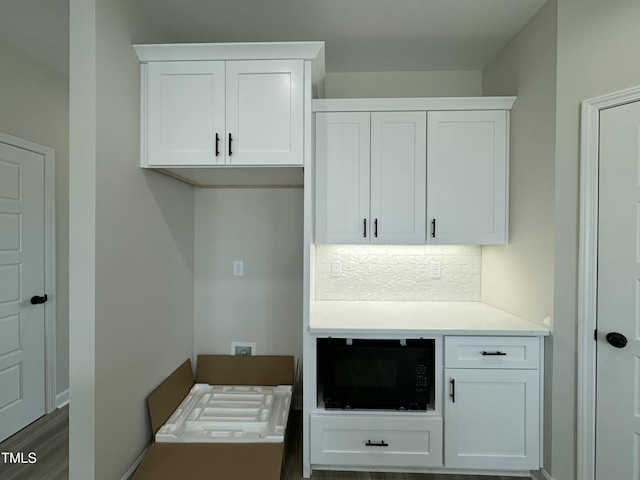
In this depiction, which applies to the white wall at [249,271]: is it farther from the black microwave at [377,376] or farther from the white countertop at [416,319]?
the black microwave at [377,376]

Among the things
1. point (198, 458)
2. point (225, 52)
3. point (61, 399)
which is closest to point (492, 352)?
point (198, 458)

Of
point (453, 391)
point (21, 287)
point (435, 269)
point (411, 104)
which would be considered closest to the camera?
point (453, 391)

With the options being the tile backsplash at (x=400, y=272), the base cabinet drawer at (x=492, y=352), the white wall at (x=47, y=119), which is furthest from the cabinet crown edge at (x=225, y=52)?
the base cabinet drawer at (x=492, y=352)

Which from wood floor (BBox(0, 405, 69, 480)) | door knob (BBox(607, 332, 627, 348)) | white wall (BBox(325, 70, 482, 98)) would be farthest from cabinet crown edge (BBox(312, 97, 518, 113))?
wood floor (BBox(0, 405, 69, 480))

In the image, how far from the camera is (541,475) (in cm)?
177

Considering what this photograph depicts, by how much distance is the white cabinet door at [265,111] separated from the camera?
1.74 m

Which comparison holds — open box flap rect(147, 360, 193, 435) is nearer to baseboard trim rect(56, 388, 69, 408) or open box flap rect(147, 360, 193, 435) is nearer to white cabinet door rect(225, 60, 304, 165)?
baseboard trim rect(56, 388, 69, 408)

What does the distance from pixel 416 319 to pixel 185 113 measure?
5.88ft

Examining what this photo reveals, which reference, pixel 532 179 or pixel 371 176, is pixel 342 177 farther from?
pixel 532 179

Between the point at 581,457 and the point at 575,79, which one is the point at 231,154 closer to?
the point at 575,79

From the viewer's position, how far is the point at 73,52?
4.64 feet

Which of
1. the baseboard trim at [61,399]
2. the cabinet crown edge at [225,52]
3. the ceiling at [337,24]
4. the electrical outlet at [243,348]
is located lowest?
the baseboard trim at [61,399]

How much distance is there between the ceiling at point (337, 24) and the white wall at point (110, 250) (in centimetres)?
35

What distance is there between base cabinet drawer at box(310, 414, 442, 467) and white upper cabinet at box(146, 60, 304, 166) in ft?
4.91
